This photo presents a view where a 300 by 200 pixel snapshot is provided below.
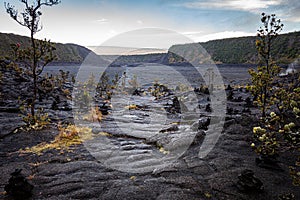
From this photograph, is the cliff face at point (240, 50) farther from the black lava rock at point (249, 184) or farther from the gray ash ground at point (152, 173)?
the black lava rock at point (249, 184)

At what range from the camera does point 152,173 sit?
764cm

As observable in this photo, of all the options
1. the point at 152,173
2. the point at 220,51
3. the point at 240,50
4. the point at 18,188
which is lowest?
the point at 152,173

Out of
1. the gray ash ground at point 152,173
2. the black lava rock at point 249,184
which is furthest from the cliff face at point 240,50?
the black lava rock at point 249,184

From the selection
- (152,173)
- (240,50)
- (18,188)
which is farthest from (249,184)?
(240,50)

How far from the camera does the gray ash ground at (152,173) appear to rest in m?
6.33

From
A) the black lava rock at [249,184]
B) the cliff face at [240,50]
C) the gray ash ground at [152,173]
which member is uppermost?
the cliff face at [240,50]

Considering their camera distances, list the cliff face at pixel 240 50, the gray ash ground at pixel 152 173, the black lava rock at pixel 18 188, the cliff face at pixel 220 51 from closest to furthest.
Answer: the black lava rock at pixel 18 188
the gray ash ground at pixel 152 173
the cliff face at pixel 240 50
the cliff face at pixel 220 51

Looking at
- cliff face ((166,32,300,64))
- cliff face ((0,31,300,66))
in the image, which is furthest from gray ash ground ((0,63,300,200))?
cliff face ((166,32,300,64))

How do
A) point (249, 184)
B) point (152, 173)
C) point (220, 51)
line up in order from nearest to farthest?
point (249, 184) → point (152, 173) → point (220, 51)

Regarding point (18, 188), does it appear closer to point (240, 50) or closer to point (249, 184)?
point (249, 184)

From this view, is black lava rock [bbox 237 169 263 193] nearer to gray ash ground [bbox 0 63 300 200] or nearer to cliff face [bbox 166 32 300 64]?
gray ash ground [bbox 0 63 300 200]

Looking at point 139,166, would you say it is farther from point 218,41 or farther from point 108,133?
point 218,41

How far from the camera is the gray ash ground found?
6328mm

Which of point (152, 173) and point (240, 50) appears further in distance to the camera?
point (240, 50)
